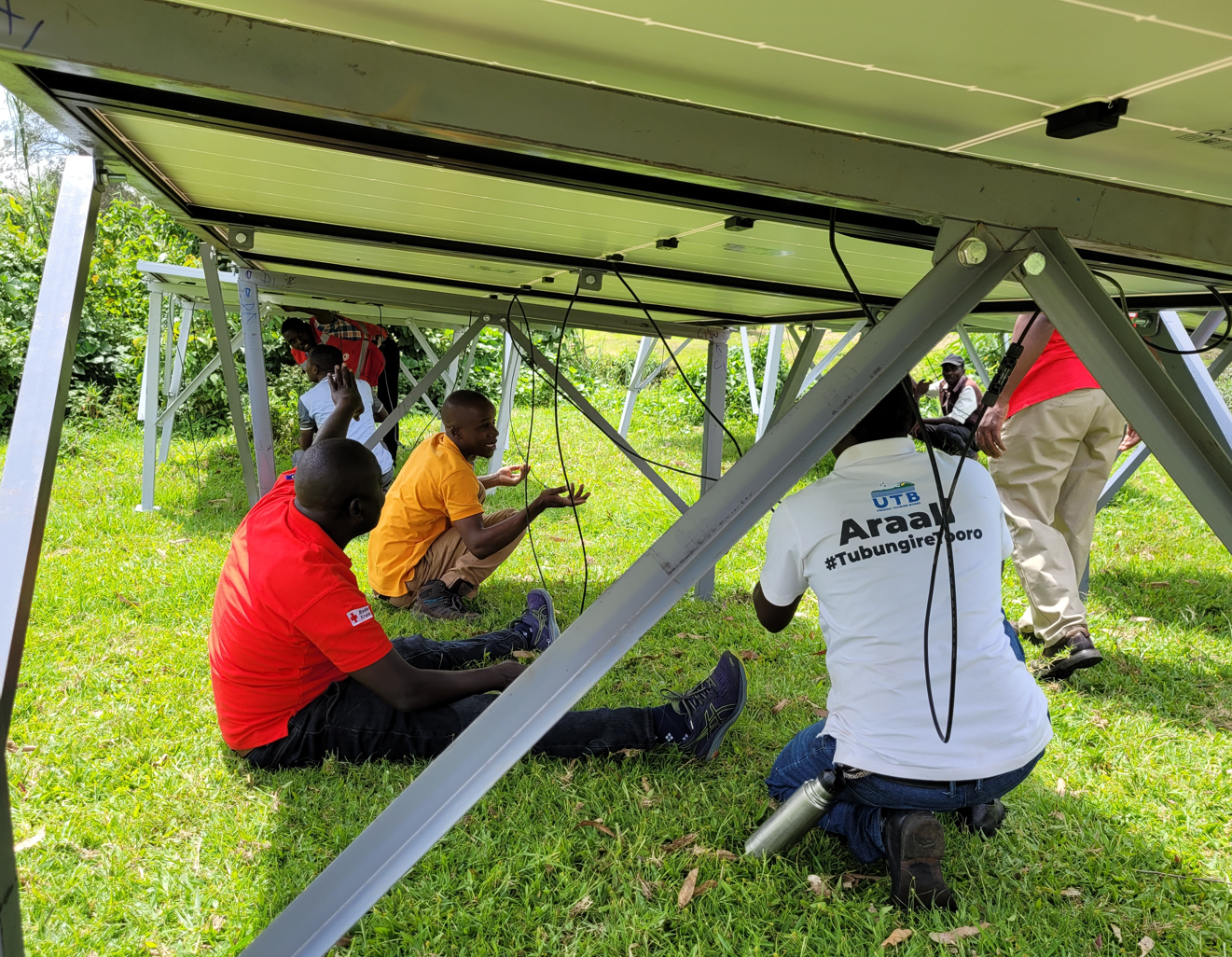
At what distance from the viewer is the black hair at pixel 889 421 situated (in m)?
2.28

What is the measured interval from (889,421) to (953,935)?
4.38 ft

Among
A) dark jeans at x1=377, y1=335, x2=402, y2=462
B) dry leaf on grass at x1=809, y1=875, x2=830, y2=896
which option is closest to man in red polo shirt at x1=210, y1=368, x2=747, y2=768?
dry leaf on grass at x1=809, y1=875, x2=830, y2=896

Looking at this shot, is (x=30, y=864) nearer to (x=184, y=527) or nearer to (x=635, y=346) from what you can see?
(x=184, y=527)

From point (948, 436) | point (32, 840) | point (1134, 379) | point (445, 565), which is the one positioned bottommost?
point (32, 840)

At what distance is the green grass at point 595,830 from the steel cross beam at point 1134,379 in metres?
1.40

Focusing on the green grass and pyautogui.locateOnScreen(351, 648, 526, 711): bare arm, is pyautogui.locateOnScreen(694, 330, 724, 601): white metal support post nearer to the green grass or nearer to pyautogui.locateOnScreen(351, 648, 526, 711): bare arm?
the green grass

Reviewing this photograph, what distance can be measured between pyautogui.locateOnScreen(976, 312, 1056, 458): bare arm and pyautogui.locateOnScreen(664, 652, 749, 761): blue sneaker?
4.95ft

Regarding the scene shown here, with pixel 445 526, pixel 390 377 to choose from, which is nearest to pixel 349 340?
pixel 390 377

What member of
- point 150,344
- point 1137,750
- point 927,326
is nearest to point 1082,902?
point 1137,750

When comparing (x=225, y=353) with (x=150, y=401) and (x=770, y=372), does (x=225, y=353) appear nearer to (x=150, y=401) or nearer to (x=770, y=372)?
(x=150, y=401)

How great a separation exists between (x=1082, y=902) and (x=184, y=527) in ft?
19.7

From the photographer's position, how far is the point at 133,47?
110 centimetres

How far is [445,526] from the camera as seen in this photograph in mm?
4695

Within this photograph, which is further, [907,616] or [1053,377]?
[1053,377]
